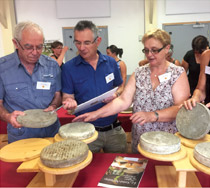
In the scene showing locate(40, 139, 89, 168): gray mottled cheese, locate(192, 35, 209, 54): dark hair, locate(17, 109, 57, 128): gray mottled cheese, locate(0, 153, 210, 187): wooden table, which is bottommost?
locate(0, 153, 210, 187): wooden table

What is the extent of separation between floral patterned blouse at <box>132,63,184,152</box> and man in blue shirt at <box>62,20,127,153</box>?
0.30 meters

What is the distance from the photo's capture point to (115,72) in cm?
203

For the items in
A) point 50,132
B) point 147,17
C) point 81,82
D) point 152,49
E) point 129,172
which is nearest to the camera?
point 129,172

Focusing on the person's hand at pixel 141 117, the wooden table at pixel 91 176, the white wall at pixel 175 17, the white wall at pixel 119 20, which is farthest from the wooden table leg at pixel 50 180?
the white wall at pixel 175 17

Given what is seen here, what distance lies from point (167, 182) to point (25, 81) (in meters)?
1.23

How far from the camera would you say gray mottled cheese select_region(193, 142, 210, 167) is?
0.94m

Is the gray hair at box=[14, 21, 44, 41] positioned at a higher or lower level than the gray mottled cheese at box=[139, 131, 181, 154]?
higher

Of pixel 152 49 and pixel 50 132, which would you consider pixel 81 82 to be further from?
pixel 152 49

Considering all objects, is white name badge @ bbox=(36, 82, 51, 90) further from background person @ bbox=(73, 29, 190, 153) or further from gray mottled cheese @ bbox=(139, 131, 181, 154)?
gray mottled cheese @ bbox=(139, 131, 181, 154)

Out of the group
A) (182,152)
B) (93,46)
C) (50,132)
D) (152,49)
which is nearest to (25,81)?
(50,132)

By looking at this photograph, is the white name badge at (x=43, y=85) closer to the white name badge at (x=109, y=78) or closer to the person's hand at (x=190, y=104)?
the white name badge at (x=109, y=78)

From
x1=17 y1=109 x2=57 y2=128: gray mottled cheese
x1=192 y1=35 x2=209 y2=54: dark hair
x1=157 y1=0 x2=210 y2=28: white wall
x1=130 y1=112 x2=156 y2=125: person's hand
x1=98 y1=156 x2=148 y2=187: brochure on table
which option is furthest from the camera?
x1=157 y1=0 x2=210 y2=28: white wall

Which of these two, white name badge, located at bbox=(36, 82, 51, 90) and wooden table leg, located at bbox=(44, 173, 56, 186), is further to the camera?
white name badge, located at bbox=(36, 82, 51, 90)

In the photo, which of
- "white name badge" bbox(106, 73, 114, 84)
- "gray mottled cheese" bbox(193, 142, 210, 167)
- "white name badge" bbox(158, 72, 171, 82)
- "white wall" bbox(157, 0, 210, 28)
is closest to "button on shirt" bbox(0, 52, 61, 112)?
"white name badge" bbox(106, 73, 114, 84)
